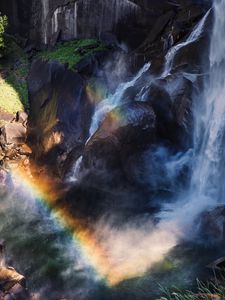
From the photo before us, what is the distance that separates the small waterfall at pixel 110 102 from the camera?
17.3m

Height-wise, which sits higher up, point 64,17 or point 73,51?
point 64,17

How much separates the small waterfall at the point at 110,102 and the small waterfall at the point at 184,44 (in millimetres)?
1192

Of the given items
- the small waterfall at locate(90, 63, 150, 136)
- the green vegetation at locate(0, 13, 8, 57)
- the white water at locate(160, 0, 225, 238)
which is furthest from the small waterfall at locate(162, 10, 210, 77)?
the green vegetation at locate(0, 13, 8, 57)

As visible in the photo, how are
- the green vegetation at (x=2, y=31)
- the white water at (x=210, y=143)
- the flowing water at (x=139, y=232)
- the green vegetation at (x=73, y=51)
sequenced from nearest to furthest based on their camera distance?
the flowing water at (x=139, y=232) → the white water at (x=210, y=143) → the green vegetation at (x=73, y=51) → the green vegetation at (x=2, y=31)

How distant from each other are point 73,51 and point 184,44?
6285 millimetres

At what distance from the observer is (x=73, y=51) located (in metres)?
20.3

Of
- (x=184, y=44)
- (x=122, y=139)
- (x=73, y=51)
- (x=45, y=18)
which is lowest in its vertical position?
(x=122, y=139)

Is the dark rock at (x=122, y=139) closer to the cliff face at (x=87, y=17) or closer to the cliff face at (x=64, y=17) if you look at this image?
the cliff face at (x=87, y=17)

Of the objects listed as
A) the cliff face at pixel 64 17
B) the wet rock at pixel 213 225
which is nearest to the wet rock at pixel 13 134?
the cliff face at pixel 64 17

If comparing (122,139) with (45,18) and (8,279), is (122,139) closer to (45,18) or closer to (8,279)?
(8,279)

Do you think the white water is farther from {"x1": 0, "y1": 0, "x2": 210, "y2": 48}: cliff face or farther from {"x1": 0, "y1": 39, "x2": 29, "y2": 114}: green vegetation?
{"x1": 0, "y1": 39, "x2": 29, "y2": 114}: green vegetation

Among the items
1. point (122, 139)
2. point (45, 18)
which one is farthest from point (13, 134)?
point (45, 18)

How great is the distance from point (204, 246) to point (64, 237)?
4144 millimetres

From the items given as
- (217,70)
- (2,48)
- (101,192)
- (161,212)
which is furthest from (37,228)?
(2,48)
